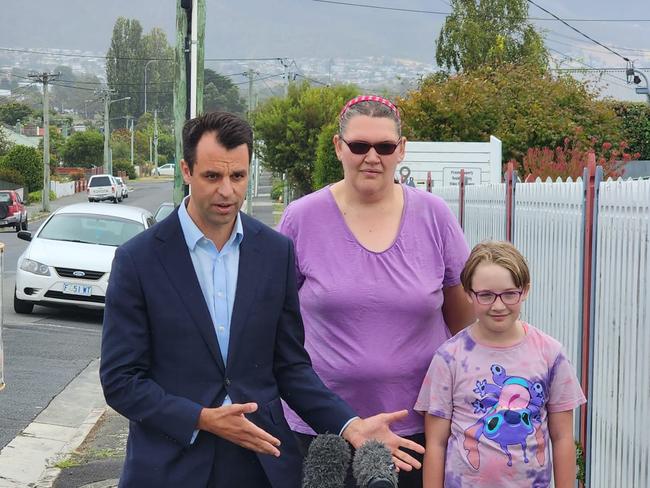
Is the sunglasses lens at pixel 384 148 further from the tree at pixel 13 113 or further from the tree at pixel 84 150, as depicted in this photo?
the tree at pixel 13 113

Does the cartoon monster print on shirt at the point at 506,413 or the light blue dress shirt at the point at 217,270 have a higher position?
the light blue dress shirt at the point at 217,270

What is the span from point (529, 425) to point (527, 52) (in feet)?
157

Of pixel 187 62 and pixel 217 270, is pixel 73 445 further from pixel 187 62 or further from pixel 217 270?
pixel 217 270

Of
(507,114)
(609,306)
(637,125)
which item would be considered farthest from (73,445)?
(637,125)

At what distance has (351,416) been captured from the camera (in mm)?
3621

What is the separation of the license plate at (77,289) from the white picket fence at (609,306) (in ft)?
30.3

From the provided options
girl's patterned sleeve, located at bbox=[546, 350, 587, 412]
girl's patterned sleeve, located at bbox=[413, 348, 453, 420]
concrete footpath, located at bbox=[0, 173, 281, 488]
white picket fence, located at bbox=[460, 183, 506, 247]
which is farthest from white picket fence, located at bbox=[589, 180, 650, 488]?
concrete footpath, located at bbox=[0, 173, 281, 488]

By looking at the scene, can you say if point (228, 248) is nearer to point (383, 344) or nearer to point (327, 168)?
point (383, 344)

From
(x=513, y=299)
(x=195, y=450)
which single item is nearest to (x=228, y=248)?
(x=195, y=450)

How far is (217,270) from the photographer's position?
347cm

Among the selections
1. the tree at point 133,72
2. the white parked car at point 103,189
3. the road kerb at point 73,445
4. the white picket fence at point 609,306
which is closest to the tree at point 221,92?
the tree at point 133,72

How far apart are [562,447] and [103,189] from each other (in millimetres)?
67692

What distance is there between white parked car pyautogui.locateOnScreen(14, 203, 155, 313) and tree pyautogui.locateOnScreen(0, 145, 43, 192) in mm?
57187

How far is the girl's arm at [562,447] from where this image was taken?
384cm
